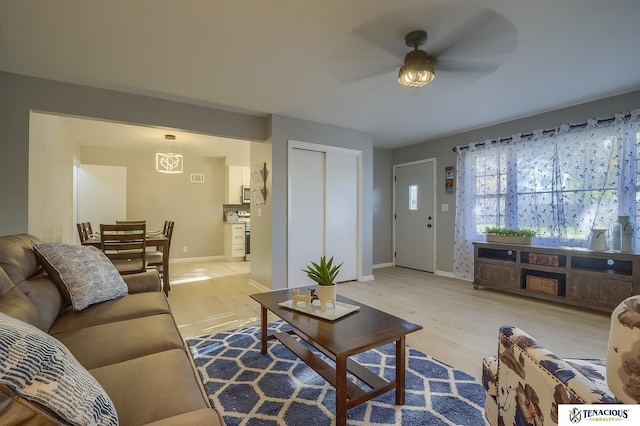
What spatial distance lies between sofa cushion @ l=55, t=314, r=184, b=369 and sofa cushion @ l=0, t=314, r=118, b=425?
647 mm

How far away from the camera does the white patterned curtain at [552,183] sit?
330cm

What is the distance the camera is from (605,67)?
274 centimetres

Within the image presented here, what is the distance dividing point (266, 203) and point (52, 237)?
9.08ft

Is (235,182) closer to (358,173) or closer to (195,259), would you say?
(195,259)

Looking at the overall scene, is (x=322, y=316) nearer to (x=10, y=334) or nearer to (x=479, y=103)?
(x=10, y=334)

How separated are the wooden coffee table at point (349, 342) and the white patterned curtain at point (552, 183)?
332 centimetres

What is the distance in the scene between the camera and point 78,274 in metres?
1.86

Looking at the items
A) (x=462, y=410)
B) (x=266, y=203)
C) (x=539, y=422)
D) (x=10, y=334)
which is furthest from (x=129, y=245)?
(x=539, y=422)

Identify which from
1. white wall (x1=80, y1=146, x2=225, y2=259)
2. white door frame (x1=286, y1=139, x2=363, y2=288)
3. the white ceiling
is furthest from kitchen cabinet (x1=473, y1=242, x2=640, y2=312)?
white wall (x1=80, y1=146, x2=225, y2=259)

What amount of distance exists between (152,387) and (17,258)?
4.44ft

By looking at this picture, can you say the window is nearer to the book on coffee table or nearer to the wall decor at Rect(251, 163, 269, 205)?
the wall decor at Rect(251, 163, 269, 205)

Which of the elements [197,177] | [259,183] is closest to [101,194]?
[197,177]

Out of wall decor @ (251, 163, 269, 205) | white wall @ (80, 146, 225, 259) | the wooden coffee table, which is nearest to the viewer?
the wooden coffee table

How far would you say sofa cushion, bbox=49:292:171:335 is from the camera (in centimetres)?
163
